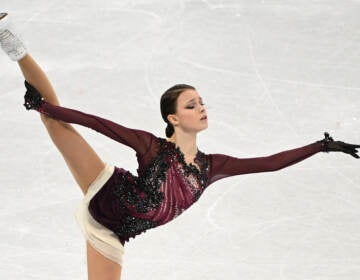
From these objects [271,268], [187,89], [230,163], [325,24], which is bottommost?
[271,268]

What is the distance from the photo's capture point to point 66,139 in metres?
4.06

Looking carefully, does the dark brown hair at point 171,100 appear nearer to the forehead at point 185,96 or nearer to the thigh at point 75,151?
the forehead at point 185,96

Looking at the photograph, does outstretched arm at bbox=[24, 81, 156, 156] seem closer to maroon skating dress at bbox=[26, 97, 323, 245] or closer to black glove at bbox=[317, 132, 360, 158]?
maroon skating dress at bbox=[26, 97, 323, 245]

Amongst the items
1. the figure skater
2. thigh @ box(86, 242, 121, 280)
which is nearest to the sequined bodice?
the figure skater

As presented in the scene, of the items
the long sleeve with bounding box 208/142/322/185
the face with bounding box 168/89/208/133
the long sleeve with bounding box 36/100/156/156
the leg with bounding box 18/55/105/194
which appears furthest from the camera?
the long sleeve with bounding box 208/142/322/185

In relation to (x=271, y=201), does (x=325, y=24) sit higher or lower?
higher

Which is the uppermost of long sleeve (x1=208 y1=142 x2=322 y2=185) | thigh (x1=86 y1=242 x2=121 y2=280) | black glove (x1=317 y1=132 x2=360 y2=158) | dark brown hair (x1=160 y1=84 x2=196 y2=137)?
dark brown hair (x1=160 y1=84 x2=196 y2=137)

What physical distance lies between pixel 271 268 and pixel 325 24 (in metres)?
3.36

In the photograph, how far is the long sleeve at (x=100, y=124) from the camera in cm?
382

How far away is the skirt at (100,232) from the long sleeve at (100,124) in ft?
0.84

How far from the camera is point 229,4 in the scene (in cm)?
810

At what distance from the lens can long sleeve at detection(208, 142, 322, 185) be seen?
13.9ft

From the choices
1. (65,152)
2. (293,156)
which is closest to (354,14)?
(293,156)

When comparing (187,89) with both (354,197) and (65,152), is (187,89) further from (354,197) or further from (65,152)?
(354,197)
